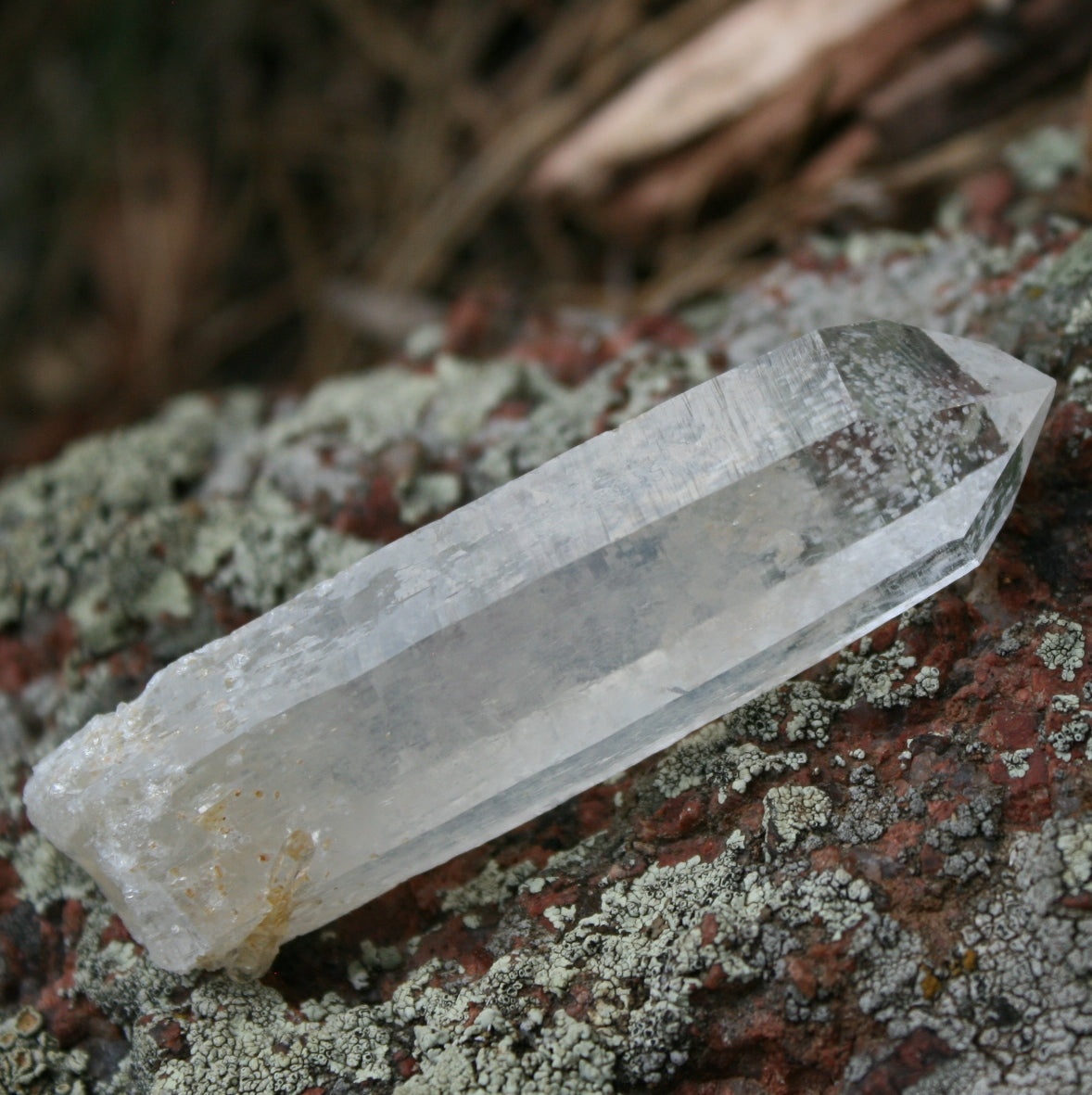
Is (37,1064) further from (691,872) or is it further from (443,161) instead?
(443,161)

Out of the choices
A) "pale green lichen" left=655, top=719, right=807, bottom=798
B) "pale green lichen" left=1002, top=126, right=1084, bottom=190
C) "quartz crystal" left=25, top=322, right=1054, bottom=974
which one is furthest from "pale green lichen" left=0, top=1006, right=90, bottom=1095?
"pale green lichen" left=1002, top=126, right=1084, bottom=190

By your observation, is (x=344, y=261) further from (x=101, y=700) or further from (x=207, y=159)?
(x=101, y=700)

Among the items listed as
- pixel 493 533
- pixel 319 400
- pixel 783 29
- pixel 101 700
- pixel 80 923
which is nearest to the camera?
pixel 493 533

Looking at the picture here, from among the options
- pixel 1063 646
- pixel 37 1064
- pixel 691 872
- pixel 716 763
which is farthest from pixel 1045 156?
pixel 37 1064

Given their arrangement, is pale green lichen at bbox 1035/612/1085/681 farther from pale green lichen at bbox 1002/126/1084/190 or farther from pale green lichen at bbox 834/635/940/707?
pale green lichen at bbox 1002/126/1084/190

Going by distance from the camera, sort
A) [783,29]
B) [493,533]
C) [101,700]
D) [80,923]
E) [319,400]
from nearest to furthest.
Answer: [493,533] < [80,923] < [101,700] < [319,400] < [783,29]

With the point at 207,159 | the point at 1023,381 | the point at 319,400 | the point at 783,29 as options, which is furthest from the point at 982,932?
the point at 207,159
